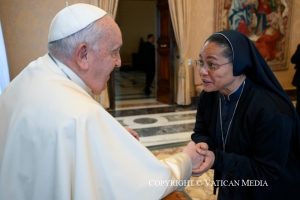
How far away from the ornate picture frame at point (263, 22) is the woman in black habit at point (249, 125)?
604 cm

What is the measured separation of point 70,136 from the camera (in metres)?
1.07

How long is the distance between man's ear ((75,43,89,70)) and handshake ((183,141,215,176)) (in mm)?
773

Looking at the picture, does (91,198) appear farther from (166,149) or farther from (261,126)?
(166,149)

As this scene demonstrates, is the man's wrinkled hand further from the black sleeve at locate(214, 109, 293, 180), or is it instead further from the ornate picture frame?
the ornate picture frame

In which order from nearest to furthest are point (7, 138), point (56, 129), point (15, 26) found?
1. point (56, 129)
2. point (7, 138)
3. point (15, 26)

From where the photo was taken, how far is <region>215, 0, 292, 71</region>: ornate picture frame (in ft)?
24.5

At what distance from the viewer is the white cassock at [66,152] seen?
107cm

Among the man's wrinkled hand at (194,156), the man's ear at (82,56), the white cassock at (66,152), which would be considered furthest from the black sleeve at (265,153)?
the man's ear at (82,56)

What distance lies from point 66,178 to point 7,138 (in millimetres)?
298

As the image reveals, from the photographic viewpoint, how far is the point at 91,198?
3.51 feet

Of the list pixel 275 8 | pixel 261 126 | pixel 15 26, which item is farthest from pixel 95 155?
pixel 275 8

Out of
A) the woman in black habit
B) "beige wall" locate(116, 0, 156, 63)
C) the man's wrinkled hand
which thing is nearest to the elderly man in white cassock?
the man's wrinkled hand

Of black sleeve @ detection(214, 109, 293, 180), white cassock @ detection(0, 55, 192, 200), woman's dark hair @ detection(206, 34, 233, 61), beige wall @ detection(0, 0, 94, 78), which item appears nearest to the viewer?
white cassock @ detection(0, 55, 192, 200)

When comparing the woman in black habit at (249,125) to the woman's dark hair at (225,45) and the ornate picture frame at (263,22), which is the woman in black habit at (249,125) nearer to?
the woman's dark hair at (225,45)
